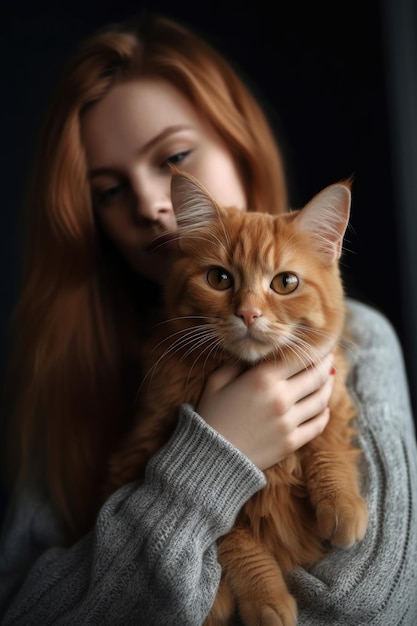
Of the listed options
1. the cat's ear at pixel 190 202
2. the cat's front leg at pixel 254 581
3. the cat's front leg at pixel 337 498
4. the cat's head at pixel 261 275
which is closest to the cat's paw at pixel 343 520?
the cat's front leg at pixel 337 498

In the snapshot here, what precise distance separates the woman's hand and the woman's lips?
45cm

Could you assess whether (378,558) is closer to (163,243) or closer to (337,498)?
(337,498)

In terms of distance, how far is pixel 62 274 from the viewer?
5.48 ft

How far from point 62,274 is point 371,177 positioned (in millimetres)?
1189

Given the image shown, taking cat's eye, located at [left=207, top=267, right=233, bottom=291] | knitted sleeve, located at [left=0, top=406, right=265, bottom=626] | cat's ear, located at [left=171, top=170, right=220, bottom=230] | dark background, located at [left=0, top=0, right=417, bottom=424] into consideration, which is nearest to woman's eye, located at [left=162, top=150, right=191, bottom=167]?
cat's ear, located at [left=171, top=170, right=220, bottom=230]

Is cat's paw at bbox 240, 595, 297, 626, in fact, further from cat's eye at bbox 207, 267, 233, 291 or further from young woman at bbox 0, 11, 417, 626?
cat's eye at bbox 207, 267, 233, 291

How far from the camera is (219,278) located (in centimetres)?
121

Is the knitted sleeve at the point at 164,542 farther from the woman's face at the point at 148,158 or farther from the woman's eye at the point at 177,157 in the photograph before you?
the woman's eye at the point at 177,157

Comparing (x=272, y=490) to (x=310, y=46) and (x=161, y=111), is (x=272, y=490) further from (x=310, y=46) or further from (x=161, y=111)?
(x=310, y=46)

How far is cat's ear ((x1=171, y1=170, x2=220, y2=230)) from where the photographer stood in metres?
1.21

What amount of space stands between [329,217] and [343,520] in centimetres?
64

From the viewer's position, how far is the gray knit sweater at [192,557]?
3.49 ft

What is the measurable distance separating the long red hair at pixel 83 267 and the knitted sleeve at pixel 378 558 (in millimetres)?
724

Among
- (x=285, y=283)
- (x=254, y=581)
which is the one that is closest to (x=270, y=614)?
(x=254, y=581)
